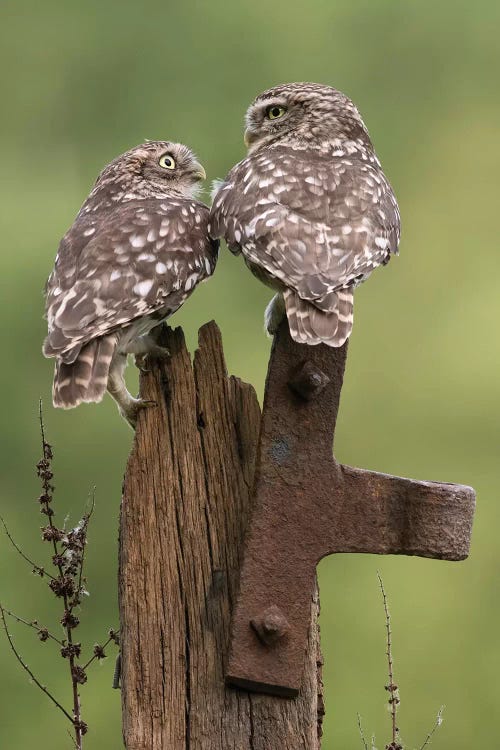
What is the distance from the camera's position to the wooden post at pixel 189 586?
2.19 metres

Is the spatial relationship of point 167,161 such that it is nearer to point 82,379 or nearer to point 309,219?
point 309,219

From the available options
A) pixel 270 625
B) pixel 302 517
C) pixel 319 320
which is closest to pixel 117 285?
pixel 319 320

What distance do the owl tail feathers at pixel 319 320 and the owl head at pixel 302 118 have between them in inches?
29.4

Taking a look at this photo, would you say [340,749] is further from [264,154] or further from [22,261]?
[264,154]

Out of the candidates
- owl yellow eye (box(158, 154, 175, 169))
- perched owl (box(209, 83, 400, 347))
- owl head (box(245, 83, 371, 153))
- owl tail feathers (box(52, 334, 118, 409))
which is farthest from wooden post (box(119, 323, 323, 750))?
owl yellow eye (box(158, 154, 175, 169))

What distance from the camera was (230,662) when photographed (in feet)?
7.14

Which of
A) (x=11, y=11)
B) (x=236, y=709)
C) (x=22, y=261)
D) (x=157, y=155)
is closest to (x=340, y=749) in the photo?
(x=22, y=261)

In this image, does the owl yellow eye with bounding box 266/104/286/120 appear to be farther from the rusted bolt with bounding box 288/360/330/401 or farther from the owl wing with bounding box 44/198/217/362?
the rusted bolt with bounding box 288/360/330/401

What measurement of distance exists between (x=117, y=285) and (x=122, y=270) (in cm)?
5

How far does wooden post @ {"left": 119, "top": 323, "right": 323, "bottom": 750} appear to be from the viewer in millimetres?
2189

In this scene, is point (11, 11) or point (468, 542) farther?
point (11, 11)

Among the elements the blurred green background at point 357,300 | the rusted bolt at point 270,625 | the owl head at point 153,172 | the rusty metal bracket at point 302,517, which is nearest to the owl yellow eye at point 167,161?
the owl head at point 153,172

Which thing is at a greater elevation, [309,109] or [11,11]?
[11,11]

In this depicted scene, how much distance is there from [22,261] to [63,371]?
468cm
